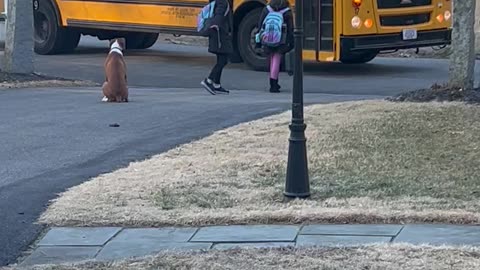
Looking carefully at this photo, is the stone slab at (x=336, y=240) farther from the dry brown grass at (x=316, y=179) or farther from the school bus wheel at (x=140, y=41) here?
the school bus wheel at (x=140, y=41)

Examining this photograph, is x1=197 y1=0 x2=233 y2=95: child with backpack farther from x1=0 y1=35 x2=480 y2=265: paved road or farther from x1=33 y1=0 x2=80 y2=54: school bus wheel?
x1=33 y1=0 x2=80 y2=54: school bus wheel

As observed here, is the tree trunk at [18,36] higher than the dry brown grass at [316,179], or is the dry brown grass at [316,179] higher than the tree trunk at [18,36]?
the tree trunk at [18,36]

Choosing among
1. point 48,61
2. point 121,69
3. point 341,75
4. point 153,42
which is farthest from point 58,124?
point 153,42

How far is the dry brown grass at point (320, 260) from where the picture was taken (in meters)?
6.75

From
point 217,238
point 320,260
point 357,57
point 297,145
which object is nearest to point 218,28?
point 357,57

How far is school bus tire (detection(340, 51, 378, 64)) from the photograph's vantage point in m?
19.3

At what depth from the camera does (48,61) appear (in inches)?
902

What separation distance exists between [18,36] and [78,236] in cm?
1070

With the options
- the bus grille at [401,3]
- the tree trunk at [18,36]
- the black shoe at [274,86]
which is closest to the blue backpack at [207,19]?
the black shoe at [274,86]

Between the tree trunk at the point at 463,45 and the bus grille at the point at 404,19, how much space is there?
5.82 m

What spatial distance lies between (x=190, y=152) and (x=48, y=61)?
42.0ft

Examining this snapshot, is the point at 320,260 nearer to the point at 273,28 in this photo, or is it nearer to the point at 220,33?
the point at 220,33

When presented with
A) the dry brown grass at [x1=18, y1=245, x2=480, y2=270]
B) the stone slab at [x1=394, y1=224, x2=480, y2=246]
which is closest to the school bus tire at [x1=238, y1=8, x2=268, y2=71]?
the stone slab at [x1=394, y1=224, x2=480, y2=246]

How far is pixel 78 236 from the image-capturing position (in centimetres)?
788
